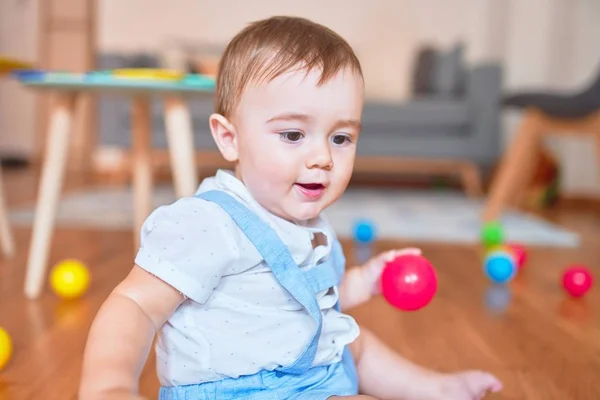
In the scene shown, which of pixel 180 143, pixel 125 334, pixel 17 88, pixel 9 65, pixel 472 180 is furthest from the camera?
pixel 17 88

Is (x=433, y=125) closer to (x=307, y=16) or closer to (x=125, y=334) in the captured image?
(x=307, y=16)

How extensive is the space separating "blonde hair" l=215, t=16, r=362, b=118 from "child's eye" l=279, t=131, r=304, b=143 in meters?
0.06

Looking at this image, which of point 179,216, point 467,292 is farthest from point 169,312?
point 467,292

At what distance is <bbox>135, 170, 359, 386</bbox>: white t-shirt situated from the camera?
639mm

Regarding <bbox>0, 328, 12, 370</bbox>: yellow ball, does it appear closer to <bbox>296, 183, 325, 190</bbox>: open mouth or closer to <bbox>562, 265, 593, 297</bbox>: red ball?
<bbox>296, 183, 325, 190</bbox>: open mouth

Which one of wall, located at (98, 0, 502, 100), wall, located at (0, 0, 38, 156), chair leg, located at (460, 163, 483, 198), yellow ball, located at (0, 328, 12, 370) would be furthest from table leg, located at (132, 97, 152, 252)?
wall, located at (0, 0, 38, 156)

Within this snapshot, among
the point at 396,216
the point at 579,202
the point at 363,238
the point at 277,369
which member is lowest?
the point at 579,202

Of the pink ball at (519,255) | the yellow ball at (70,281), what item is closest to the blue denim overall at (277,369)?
the yellow ball at (70,281)

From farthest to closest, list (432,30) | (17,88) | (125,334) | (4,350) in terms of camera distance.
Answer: (17,88), (432,30), (4,350), (125,334)

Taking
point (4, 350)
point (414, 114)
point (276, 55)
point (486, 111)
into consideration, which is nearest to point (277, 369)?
point (276, 55)

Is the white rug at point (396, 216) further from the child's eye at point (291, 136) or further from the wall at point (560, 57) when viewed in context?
the child's eye at point (291, 136)

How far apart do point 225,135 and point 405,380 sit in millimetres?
395

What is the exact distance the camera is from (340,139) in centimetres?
71

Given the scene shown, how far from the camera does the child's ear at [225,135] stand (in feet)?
2.32
